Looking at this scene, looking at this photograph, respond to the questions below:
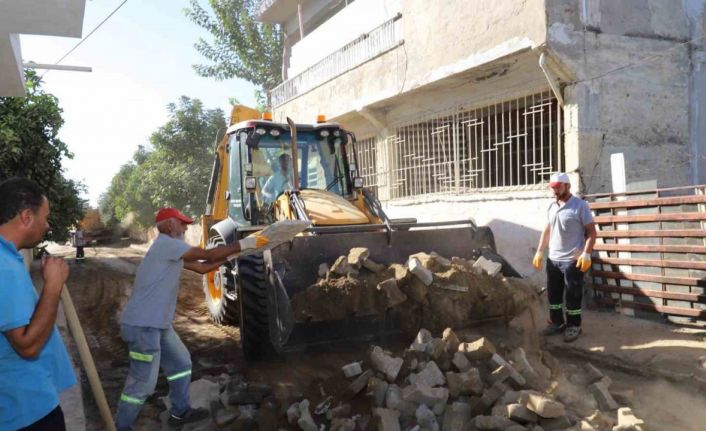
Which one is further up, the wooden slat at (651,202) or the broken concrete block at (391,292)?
the wooden slat at (651,202)

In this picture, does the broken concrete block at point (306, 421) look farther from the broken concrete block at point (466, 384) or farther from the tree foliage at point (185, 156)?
the tree foliage at point (185, 156)

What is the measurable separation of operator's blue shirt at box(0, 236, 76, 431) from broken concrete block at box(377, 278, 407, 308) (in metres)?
2.67

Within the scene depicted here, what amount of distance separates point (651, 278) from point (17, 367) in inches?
249

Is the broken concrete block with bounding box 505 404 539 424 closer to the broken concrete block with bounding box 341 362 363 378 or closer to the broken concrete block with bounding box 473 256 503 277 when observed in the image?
the broken concrete block with bounding box 341 362 363 378

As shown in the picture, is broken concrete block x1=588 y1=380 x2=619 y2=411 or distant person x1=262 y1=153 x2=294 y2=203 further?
distant person x1=262 y1=153 x2=294 y2=203

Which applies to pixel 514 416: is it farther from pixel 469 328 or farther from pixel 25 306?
pixel 25 306

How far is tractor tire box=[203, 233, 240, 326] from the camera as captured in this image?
228 inches

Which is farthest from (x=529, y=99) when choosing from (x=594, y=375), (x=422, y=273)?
(x=594, y=375)

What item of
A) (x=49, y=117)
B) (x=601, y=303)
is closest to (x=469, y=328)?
(x=601, y=303)

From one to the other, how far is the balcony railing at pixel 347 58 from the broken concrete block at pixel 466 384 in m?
7.76

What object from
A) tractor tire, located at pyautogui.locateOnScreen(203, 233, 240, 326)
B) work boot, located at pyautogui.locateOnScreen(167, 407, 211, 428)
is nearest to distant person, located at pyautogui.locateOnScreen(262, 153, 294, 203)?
tractor tire, located at pyautogui.locateOnScreen(203, 233, 240, 326)

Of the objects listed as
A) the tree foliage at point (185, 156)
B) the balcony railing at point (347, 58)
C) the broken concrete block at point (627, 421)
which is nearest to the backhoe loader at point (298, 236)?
the broken concrete block at point (627, 421)

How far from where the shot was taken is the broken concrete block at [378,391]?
142 inches

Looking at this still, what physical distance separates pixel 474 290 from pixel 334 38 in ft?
35.6
